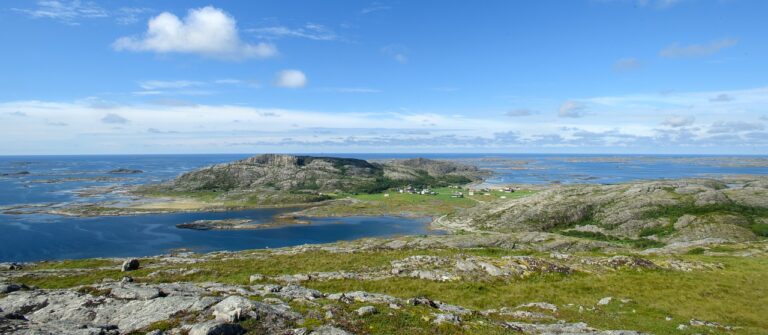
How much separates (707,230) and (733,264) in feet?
197

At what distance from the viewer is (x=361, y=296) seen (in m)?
37.2

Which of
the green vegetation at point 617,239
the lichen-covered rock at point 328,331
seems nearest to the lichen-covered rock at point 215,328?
the lichen-covered rock at point 328,331

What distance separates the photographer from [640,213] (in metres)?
135

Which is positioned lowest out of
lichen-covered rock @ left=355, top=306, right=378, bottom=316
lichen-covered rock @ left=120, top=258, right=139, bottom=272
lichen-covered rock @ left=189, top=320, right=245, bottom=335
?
lichen-covered rock @ left=120, top=258, right=139, bottom=272

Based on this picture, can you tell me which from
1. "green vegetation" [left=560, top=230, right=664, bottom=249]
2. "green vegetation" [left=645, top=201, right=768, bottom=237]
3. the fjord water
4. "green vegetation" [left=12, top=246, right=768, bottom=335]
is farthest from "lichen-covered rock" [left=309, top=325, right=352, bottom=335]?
"green vegetation" [left=645, top=201, right=768, bottom=237]

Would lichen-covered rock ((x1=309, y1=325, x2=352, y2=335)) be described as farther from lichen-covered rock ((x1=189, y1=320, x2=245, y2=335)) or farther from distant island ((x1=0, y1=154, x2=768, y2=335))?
lichen-covered rock ((x1=189, y1=320, x2=245, y2=335))

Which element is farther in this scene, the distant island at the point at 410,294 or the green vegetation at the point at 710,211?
the green vegetation at the point at 710,211

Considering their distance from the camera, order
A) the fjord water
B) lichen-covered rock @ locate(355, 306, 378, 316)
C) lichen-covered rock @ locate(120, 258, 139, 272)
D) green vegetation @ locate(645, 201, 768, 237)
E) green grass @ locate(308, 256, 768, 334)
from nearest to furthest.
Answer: lichen-covered rock @ locate(355, 306, 378, 316) < green grass @ locate(308, 256, 768, 334) < lichen-covered rock @ locate(120, 258, 139, 272) < green vegetation @ locate(645, 201, 768, 237) < the fjord water

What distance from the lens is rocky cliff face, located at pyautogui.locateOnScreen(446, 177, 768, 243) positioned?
117375 millimetres

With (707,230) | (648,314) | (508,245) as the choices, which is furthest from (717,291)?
(707,230)

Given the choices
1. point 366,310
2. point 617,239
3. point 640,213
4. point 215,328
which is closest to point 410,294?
point 366,310

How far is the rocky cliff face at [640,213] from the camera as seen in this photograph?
117 m

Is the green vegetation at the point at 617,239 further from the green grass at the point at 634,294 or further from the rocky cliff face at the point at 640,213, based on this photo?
the green grass at the point at 634,294

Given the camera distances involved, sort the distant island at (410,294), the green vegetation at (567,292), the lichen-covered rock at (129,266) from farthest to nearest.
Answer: the lichen-covered rock at (129,266)
the green vegetation at (567,292)
the distant island at (410,294)
